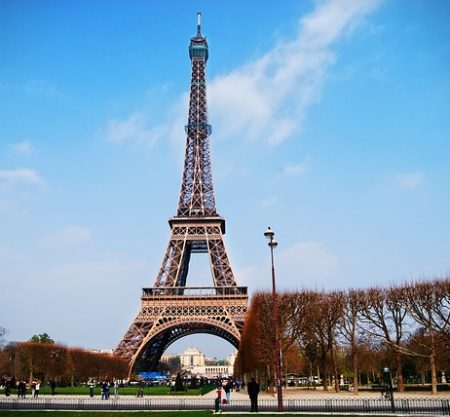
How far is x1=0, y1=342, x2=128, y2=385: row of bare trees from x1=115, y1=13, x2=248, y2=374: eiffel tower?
14.0ft

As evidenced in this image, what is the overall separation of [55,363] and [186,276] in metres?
28.4

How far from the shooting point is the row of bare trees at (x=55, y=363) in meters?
72.1

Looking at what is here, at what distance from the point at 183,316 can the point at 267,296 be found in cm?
2658

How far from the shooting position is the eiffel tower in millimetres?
76875

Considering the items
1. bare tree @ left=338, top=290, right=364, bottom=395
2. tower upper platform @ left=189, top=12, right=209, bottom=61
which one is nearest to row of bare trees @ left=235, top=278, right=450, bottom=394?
bare tree @ left=338, top=290, right=364, bottom=395

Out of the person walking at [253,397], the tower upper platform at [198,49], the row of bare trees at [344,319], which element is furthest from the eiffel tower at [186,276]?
the person walking at [253,397]

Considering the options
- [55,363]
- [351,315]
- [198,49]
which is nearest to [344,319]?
[351,315]

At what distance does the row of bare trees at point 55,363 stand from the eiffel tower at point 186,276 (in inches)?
168

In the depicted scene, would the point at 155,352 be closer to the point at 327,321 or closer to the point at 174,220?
the point at 174,220

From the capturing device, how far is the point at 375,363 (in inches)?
2901

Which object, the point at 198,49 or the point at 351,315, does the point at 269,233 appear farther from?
the point at 198,49

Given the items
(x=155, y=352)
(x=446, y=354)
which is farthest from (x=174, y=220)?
(x=446, y=354)

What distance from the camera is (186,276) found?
93938 millimetres

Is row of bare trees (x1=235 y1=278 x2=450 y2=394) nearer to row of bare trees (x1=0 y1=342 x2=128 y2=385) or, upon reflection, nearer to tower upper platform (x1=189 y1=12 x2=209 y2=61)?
row of bare trees (x1=0 y1=342 x2=128 y2=385)
